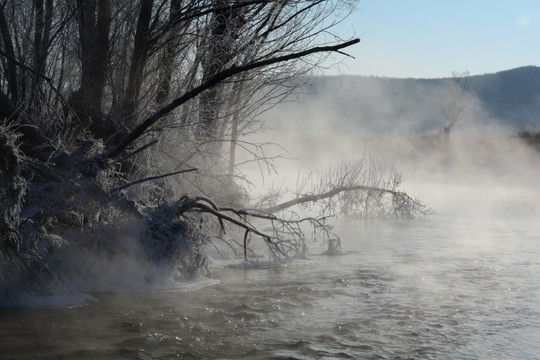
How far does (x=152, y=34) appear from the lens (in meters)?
8.52

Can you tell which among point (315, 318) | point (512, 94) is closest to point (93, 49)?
point (315, 318)

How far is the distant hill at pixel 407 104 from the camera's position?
88562mm

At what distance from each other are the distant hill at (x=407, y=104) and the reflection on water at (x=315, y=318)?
70379 mm

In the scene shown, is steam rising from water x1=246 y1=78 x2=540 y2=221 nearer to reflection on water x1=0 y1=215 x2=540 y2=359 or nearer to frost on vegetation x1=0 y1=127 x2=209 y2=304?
reflection on water x1=0 y1=215 x2=540 y2=359

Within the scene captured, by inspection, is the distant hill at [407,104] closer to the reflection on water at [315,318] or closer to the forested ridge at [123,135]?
the forested ridge at [123,135]

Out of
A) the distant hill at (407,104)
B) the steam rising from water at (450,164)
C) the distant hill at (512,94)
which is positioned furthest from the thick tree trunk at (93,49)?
the distant hill at (512,94)

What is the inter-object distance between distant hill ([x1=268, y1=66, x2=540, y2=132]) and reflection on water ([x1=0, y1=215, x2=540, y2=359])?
7038 centimetres

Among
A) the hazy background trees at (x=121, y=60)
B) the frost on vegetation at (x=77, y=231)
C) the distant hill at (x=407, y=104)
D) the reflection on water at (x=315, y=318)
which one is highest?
the distant hill at (x=407, y=104)

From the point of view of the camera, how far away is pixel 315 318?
20.7ft

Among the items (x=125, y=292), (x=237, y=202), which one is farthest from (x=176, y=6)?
(x=125, y=292)

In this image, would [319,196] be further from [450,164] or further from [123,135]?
[450,164]

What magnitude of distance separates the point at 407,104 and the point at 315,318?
97.2m

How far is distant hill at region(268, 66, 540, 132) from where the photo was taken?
A: 88.6m

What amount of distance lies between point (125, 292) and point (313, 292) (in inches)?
76.3
